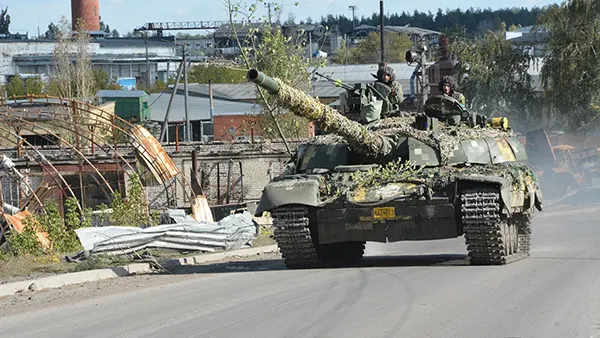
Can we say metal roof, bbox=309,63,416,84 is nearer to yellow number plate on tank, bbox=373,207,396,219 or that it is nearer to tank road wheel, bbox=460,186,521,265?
tank road wheel, bbox=460,186,521,265

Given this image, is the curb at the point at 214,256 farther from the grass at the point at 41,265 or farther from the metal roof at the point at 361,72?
the metal roof at the point at 361,72

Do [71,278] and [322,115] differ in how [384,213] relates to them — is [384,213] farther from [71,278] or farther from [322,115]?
[71,278]

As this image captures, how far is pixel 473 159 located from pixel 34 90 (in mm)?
56784

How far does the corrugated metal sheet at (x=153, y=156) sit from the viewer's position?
26.1 meters

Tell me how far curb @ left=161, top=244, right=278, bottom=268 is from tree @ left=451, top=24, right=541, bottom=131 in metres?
31.3

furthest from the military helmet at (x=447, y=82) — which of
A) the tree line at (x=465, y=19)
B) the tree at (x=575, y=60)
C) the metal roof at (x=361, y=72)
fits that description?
the tree line at (x=465, y=19)

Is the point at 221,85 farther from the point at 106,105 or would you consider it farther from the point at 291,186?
the point at 291,186

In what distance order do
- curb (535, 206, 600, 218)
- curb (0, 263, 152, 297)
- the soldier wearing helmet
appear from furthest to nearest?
1. curb (535, 206, 600, 218)
2. the soldier wearing helmet
3. curb (0, 263, 152, 297)

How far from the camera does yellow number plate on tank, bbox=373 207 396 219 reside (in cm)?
1398

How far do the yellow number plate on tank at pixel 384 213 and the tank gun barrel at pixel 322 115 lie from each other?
3.64 feet

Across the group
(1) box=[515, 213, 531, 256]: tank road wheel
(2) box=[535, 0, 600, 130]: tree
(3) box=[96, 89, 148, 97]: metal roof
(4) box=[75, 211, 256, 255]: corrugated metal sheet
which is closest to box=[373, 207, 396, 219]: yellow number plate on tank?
(1) box=[515, 213, 531, 256]: tank road wheel

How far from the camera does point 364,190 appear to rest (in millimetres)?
14273

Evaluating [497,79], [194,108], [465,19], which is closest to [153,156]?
[497,79]

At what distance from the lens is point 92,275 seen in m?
14.0
